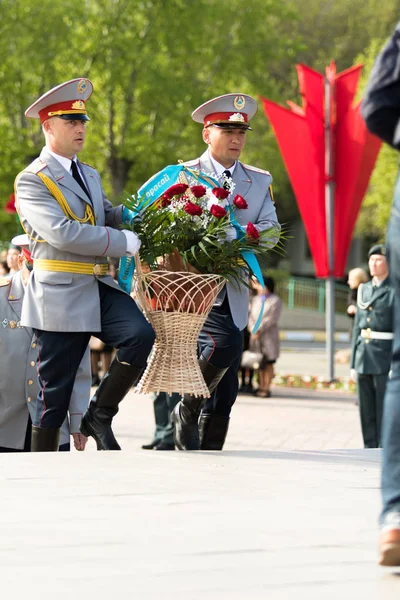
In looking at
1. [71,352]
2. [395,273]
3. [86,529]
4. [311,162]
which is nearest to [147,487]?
[86,529]

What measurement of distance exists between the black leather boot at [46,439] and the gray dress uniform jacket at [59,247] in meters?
0.53

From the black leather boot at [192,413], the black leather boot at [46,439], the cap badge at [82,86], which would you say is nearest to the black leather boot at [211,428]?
the black leather boot at [192,413]

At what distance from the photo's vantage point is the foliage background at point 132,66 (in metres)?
29.2

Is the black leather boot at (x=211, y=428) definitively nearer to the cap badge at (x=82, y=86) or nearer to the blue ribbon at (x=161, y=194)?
the blue ribbon at (x=161, y=194)

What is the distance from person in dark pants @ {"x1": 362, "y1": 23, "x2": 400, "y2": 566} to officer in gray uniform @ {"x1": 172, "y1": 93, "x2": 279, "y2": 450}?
110 inches

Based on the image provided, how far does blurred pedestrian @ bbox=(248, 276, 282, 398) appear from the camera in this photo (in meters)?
17.0

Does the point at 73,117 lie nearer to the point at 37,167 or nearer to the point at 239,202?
the point at 37,167

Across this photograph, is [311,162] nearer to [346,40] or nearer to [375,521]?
[375,521]

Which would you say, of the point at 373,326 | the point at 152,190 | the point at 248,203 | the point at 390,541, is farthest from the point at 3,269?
the point at 390,541

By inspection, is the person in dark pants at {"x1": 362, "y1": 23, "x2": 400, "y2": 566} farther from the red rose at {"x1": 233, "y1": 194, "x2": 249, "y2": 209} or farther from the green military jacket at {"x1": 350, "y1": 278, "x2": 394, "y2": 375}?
the green military jacket at {"x1": 350, "y1": 278, "x2": 394, "y2": 375}

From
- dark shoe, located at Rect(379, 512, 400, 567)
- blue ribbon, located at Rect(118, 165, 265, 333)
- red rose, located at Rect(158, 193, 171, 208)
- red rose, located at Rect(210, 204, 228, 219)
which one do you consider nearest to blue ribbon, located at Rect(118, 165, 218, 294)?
blue ribbon, located at Rect(118, 165, 265, 333)

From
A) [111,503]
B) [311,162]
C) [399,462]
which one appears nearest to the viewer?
[399,462]

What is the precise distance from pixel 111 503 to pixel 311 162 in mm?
13656

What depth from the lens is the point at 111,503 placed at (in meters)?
4.55
